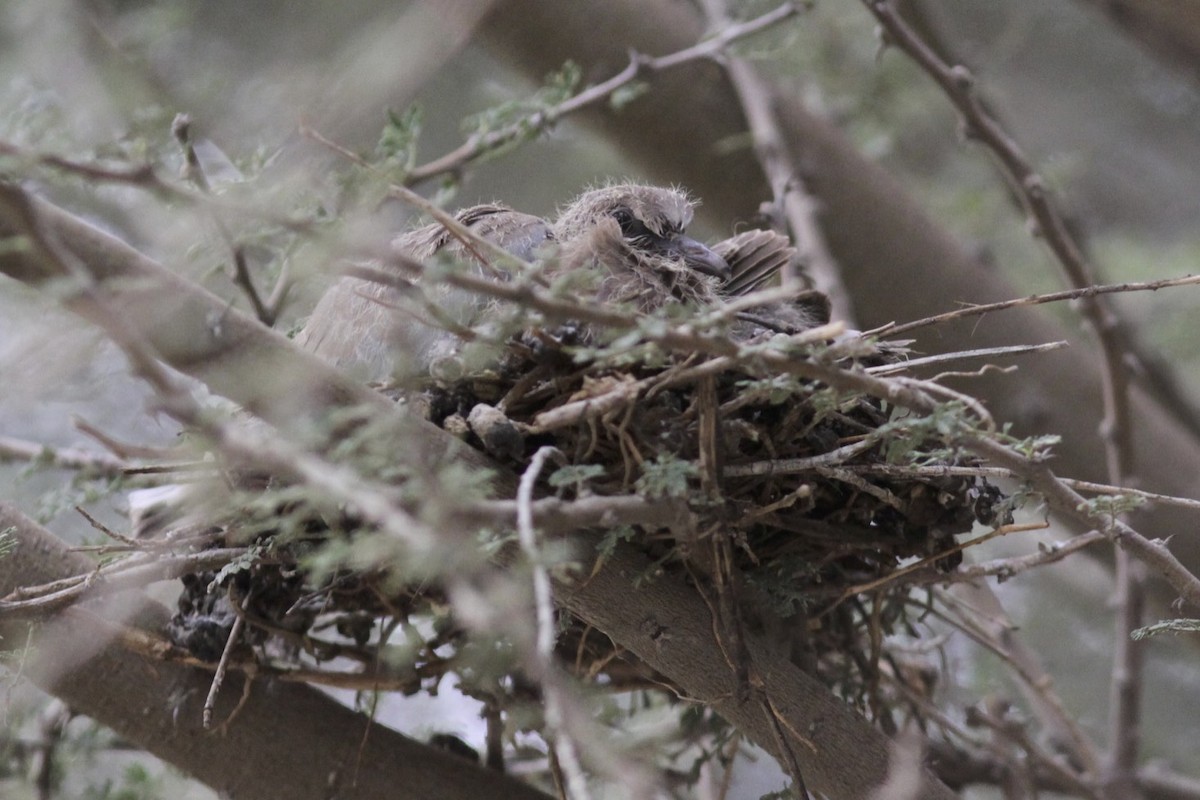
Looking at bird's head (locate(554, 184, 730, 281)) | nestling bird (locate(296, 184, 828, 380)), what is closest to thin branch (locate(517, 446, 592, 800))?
nestling bird (locate(296, 184, 828, 380))

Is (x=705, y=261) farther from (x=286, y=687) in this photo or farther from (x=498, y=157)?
(x=286, y=687)

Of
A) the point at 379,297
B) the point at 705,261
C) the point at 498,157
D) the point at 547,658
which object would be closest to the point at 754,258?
the point at 705,261

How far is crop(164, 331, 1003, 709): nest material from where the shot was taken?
1.39 meters

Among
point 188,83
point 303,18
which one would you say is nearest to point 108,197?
point 188,83

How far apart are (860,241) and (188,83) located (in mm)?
1690

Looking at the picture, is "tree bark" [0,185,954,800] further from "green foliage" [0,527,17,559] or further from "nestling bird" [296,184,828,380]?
"nestling bird" [296,184,828,380]

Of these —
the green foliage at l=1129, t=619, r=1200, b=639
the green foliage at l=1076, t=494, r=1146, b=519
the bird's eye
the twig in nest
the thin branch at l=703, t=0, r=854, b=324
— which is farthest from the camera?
the thin branch at l=703, t=0, r=854, b=324

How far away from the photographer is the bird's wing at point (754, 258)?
7.10ft

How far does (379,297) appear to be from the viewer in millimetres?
1700

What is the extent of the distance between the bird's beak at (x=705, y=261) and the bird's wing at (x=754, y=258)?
0.03 metres

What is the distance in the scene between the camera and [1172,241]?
5.11 meters

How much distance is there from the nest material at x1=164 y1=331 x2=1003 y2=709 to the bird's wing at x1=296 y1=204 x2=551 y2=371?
0.24 meters

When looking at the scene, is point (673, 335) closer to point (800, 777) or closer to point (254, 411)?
point (254, 411)

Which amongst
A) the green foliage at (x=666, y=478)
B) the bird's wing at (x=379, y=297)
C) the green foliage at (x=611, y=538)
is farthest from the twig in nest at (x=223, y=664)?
the green foliage at (x=666, y=478)
